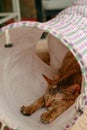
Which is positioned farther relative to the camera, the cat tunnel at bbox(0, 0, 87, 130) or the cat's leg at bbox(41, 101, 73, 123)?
the cat's leg at bbox(41, 101, 73, 123)

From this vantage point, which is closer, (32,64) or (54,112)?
(54,112)

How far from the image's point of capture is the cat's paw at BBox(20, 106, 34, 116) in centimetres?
96

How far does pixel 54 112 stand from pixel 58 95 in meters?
0.09

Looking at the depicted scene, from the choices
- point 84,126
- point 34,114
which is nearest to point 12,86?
point 34,114

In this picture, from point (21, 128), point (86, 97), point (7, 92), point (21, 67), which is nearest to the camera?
point (86, 97)

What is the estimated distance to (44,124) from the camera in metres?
0.92

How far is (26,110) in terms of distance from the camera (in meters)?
0.96

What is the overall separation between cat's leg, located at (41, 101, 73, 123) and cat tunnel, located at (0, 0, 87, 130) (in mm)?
19

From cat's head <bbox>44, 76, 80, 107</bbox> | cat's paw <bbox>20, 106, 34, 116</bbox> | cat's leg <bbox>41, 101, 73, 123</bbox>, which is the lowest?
cat's paw <bbox>20, 106, 34, 116</bbox>

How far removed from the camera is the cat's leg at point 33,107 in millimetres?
965

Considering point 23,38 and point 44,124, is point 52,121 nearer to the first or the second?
point 44,124

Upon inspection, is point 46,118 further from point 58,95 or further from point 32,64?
point 32,64

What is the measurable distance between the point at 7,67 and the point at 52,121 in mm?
303

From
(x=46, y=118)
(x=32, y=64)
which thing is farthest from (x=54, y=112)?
(x=32, y=64)
